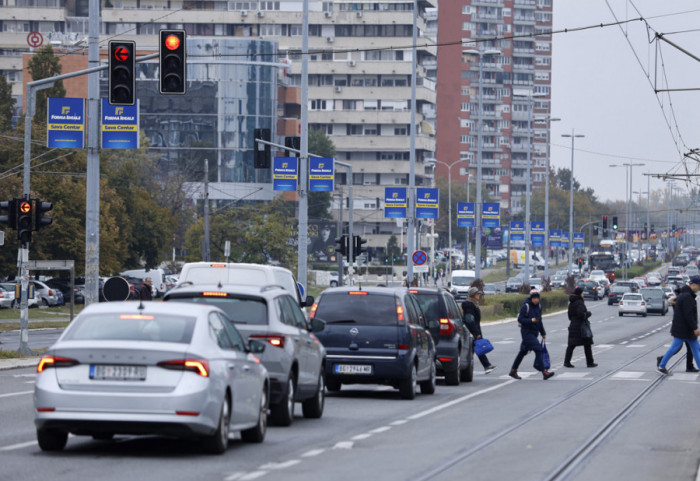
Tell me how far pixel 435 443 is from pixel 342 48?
433 feet

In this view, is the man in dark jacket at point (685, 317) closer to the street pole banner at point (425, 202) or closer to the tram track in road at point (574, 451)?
the tram track in road at point (574, 451)

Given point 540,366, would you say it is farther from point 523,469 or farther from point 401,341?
point 523,469

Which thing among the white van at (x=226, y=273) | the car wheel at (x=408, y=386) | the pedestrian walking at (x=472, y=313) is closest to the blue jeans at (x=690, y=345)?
the pedestrian walking at (x=472, y=313)

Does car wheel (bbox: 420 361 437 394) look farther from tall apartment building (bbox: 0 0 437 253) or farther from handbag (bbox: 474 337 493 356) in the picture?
tall apartment building (bbox: 0 0 437 253)

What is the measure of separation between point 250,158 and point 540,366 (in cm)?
9621

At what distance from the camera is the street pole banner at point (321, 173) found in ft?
156

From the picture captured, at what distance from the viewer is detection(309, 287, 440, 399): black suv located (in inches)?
811

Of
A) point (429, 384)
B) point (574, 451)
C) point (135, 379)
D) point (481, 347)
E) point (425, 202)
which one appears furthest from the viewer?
point (425, 202)

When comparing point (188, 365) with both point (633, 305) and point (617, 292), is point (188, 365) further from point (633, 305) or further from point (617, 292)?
point (617, 292)

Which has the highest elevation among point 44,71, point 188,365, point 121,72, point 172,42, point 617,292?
point 44,71

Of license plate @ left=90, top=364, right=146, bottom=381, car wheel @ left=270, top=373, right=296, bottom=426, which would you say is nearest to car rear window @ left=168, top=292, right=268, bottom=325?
car wheel @ left=270, top=373, right=296, bottom=426

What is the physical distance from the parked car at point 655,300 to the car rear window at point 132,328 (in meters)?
73.9

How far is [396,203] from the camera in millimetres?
57312

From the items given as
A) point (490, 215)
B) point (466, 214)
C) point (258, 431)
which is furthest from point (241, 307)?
Answer: point (490, 215)
